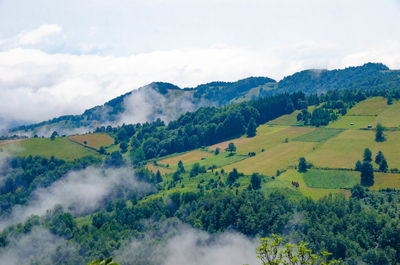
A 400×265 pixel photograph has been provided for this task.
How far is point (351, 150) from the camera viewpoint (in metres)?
183

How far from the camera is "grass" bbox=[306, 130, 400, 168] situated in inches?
6654

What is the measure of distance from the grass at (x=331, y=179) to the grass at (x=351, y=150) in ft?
20.6

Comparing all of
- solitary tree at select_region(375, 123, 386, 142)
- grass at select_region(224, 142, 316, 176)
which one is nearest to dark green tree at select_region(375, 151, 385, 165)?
solitary tree at select_region(375, 123, 386, 142)

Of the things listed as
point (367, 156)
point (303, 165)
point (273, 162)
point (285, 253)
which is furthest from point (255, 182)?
point (285, 253)

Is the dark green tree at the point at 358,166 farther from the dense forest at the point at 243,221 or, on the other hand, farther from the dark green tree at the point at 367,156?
the dense forest at the point at 243,221

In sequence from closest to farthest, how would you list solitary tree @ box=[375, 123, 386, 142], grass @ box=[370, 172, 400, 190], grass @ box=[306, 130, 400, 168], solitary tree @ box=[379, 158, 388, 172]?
grass @ box=[370, 172, 400, 190]
solitary tree @ box=[379, 158, 388, 172]
grass @ box=[306, 130, 400, 168]
solitary tree @ box=[375, 123, 386, 142]

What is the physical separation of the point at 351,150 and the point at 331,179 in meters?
31.6

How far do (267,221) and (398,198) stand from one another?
46.6 meters

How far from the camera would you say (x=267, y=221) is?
141 m

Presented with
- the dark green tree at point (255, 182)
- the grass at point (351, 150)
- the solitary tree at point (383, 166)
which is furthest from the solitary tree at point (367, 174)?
the dark green tree at point (255, 182)

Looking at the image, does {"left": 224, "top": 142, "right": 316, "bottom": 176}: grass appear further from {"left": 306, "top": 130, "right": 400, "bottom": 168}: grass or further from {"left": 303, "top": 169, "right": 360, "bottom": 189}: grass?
{"left": 303, "top": 169, "right": 360, "bottom": 189}: grass

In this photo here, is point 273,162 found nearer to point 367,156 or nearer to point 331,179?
point 331,179

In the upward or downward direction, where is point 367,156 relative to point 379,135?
downward

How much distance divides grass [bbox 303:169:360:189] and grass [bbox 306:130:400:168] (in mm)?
6289
